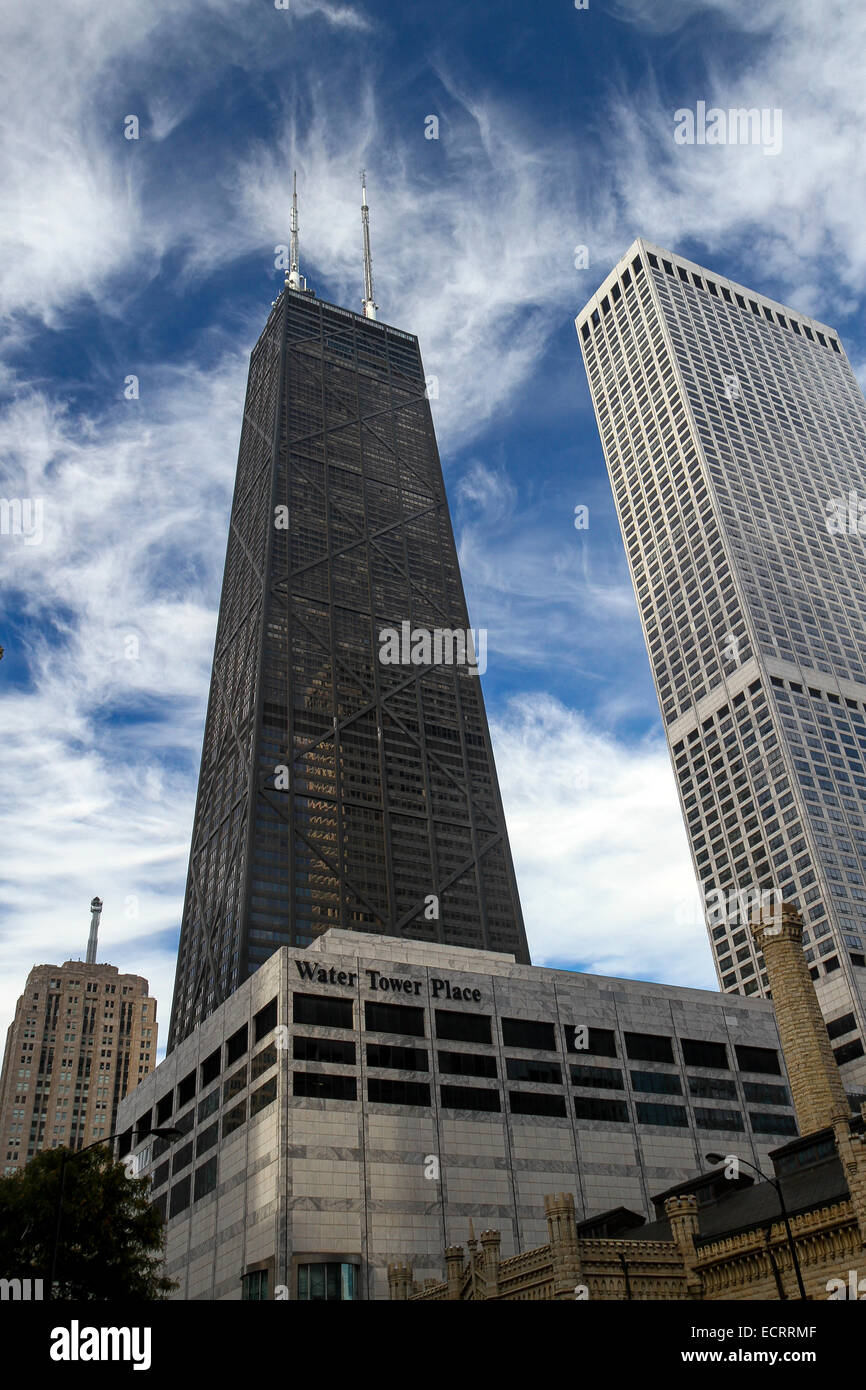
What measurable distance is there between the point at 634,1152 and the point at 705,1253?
4008cm

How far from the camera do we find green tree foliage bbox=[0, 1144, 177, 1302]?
156ft

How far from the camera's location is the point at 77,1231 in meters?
48.8

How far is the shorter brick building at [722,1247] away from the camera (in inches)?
1540

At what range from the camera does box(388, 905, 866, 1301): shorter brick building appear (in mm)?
39125

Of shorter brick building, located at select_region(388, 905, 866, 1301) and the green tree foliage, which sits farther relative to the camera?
the green tree foliage

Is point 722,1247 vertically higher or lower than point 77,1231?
lower

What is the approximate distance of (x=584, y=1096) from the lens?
84.3 metres

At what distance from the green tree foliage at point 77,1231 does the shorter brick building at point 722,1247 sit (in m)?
13.7

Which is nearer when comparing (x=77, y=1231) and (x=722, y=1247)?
(x=722, y=1247)

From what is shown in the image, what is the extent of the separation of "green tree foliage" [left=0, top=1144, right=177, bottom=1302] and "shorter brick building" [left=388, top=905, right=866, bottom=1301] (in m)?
13.7

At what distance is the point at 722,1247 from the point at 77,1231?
91.8ft

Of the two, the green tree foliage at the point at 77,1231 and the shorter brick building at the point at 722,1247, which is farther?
the green tree foliage at the point at 77,1231

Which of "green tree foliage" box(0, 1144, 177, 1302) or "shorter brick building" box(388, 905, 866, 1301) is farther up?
"green tree foliage" box(0, 1144, 177, 1302)
